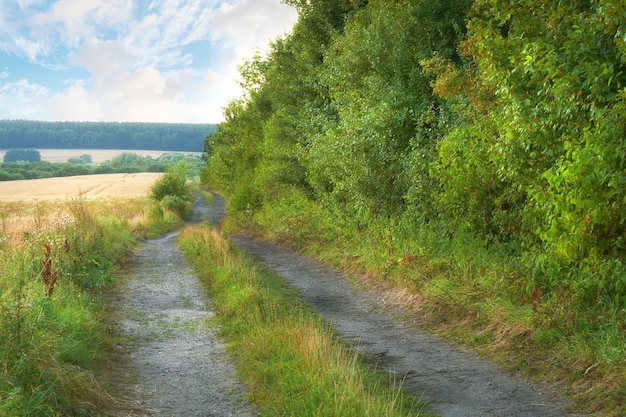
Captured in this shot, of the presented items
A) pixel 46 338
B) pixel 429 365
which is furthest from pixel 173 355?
pixel 429 365

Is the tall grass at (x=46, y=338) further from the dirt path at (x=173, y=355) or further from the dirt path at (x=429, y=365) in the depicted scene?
the dirt path at (x=429, y=365)

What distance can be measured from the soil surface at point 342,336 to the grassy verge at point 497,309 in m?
0.35

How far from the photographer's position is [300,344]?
782 centimetres

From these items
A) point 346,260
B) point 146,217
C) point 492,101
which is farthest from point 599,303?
point 146,217

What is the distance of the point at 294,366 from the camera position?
23.9ft

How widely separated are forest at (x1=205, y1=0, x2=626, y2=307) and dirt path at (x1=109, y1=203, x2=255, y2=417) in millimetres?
4553

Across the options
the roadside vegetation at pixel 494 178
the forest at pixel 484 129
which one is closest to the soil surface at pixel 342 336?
the roadside vegetation at pixel 494 178

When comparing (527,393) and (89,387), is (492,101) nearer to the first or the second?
(527,393)

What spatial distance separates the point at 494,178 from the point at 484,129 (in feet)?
2.94

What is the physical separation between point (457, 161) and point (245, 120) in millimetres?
29791

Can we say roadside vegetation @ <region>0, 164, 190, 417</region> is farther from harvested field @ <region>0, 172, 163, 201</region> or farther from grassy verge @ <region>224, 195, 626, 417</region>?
harvested field @ <region>0, 172, 163, 201</region>

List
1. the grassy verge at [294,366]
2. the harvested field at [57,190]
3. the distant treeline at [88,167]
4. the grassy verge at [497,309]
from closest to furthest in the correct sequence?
the grassy verge at [294,366] < the grassy verge at [497,309] < the harvested field at [57,190] < the distant treeline at [88,167]

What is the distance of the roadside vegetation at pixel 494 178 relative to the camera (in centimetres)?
765

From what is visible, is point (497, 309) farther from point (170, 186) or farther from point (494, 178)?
point (170, 186)
